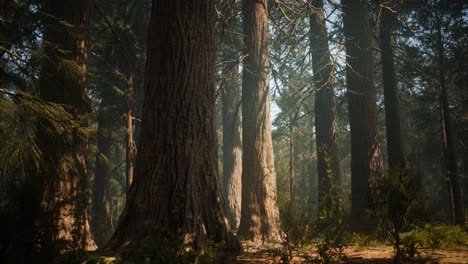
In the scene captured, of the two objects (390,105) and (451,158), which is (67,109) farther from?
(451,158)

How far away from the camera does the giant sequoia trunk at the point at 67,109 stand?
514cm

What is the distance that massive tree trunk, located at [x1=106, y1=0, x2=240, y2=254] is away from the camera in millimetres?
4199

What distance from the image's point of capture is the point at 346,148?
2619cm

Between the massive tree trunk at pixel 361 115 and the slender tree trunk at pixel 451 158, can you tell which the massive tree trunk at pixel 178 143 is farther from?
the slender tree trunk at pixel 451 158

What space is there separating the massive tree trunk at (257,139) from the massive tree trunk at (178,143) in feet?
7.77

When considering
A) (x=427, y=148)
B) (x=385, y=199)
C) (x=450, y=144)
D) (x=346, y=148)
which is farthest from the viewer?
(x=346, y=148)

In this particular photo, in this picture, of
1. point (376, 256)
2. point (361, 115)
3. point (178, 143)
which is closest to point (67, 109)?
point (178, 143)

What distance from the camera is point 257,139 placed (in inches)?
289

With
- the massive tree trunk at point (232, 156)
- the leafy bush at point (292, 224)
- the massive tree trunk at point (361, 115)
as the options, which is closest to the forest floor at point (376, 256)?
the leafy bush at point (292, 224)

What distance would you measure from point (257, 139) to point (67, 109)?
403 cm

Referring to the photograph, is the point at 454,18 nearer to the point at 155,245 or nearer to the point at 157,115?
the point at 157,115

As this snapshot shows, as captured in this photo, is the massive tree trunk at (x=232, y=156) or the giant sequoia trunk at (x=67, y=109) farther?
the massive tree trunk at (x=232, y=156)

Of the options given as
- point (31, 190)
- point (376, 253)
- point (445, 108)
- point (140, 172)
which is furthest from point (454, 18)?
point (31, 190)

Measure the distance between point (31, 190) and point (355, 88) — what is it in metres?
7.58
